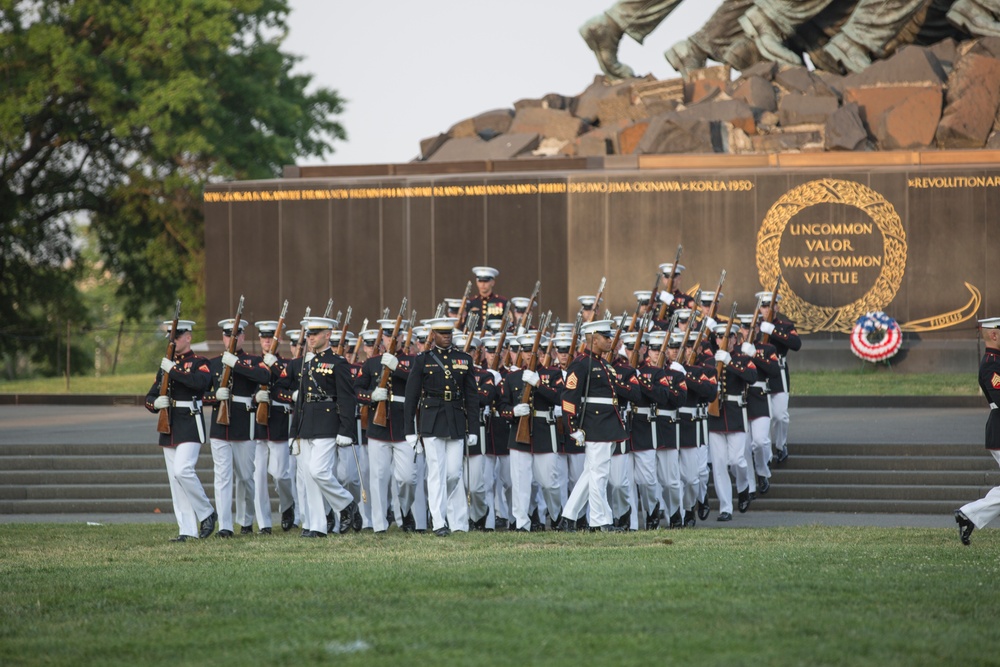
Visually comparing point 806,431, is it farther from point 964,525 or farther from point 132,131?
point 132,131

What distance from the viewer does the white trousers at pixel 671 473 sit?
12969 millimetres

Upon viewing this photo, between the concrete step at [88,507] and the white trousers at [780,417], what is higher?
the white trousers at [780,417]

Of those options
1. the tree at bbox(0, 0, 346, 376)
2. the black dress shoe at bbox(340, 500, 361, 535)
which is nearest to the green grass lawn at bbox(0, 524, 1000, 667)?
the black dress shoe at bbox(340, 500, 361, 535)

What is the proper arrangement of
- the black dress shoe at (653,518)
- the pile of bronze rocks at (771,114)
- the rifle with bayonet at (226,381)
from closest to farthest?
the rifle with bayonet at (226,381) < the black dress shoe at (653,518) < the pile of bronze rocks at (771,114)

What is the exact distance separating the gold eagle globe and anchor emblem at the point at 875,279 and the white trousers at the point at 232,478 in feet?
38.0

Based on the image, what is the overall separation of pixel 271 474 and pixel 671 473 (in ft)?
11.4

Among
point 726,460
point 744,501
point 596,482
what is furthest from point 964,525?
point 744,501

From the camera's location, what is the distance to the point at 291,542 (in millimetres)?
11508

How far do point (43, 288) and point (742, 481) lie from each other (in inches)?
984

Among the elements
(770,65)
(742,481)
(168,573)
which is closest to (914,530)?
(742,481)

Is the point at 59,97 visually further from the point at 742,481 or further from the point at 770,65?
the point at 742,481

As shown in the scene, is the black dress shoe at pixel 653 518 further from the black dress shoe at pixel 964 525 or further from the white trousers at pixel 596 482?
the black dress shoe at pixel 964 525

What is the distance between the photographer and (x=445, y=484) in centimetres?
1214

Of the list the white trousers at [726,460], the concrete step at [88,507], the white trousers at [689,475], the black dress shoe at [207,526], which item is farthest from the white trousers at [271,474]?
the white trousers at [726,460]
